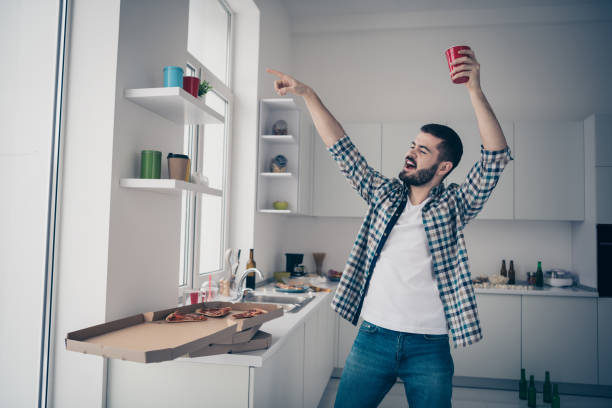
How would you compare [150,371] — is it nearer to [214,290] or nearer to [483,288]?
[214,290]

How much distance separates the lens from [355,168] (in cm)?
170

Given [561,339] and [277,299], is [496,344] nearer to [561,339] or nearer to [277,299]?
[561,339]

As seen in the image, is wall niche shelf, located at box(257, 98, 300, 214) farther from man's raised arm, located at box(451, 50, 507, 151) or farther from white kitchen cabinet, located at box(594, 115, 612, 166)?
white kitchen cabinet, located at box(594, 115, 612, 166)

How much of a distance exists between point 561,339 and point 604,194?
1152 mm

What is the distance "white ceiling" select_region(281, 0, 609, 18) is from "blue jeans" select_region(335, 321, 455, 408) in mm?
3463

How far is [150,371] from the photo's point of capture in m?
1.62

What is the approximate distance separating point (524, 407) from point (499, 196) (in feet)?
5.25

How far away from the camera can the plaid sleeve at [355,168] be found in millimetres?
1677

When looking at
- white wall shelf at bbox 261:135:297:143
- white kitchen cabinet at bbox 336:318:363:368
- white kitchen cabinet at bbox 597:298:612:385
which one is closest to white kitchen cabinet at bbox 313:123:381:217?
white wall shelf at bbox 261:135:297:143

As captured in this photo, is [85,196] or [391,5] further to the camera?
[391,5]

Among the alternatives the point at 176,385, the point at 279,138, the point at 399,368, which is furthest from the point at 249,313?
the point at 279,138

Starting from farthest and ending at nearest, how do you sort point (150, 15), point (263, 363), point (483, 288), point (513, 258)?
point (513, 258)
point (483, 288)
point (150, 15)
point (263, 363)

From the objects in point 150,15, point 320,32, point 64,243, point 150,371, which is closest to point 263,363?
point 150,371

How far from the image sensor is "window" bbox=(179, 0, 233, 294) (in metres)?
2.79
